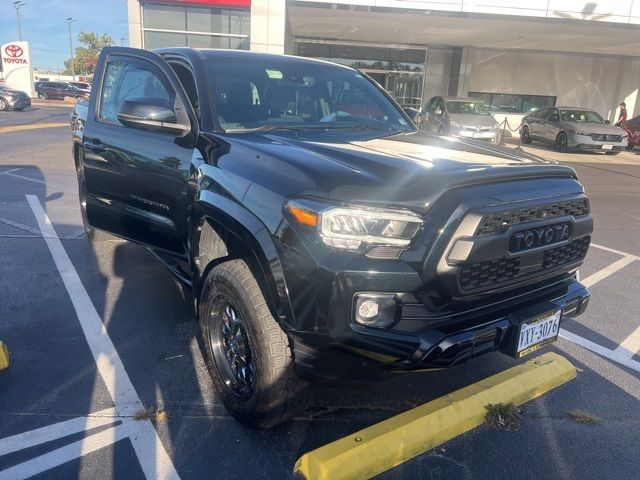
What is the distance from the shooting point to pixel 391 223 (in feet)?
7.19

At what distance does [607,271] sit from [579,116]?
47.3 ft

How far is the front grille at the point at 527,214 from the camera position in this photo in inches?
90.5

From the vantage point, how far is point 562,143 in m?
17.5

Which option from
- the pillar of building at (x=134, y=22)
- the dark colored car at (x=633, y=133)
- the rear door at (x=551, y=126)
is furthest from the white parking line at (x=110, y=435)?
the dark colored car at (x=633, y=133)

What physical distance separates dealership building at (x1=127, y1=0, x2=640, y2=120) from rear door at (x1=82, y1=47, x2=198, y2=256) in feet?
43.4

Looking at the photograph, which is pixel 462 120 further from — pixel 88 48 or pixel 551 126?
pixel 88 48

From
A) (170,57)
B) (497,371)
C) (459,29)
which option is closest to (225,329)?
(497,371)

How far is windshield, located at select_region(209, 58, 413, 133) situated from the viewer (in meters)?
3.38

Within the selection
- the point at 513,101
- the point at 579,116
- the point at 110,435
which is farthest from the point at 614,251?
the point at 513,101

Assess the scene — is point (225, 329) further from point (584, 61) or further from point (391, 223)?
point (584, 61)

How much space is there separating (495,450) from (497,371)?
31.6 inches

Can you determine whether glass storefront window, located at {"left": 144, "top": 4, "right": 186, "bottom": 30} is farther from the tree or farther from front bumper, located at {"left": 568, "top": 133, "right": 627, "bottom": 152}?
the tree

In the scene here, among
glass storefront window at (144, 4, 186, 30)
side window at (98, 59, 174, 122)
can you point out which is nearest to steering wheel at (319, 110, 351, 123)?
side window at (98, 59, 174, 122)

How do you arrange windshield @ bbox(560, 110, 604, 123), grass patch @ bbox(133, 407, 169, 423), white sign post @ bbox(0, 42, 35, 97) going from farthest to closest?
white sign post @ bbox(0, 42, 35, 97) < windshield @ bbox(560, 110, 604, 123) < grass patch @ bbox(133, 407, 169, 423)
